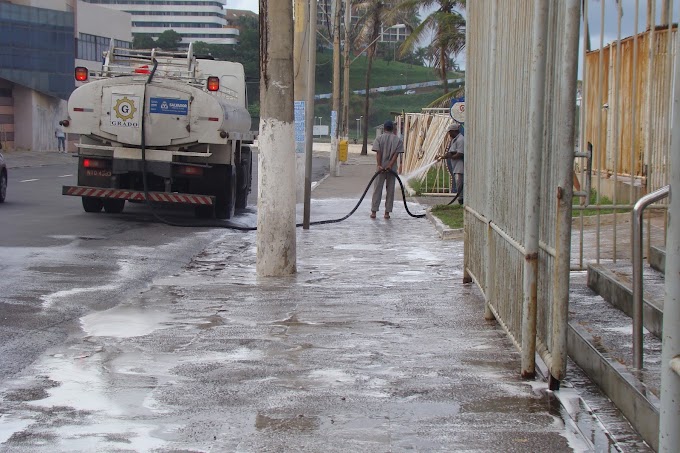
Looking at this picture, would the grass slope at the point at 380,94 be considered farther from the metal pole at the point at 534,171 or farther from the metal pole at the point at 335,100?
the metal pole at the point at 534,171

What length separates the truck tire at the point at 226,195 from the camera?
1770 centimetres

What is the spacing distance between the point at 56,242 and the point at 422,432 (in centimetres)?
947

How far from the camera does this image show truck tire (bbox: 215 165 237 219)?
17703 millimetres

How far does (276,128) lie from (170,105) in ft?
20.0

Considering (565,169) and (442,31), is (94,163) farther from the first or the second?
(442,31)

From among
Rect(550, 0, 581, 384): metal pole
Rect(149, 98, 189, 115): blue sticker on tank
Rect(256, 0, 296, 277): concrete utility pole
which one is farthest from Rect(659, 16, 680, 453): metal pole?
Rect(149, 98, 189, 115): blue sticker on tank

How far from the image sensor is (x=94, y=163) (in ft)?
56.7

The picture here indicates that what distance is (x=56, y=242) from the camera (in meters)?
13.6

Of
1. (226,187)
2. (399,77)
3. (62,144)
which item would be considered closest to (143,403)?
(226,187)

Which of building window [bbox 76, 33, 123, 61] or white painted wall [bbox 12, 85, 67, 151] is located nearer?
white painted wall [bbox 12, 85, 67, 151]

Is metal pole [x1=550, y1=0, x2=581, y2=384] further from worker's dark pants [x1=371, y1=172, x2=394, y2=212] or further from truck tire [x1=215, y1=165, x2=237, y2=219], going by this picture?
worker's dark pants [x1=371, y1=172, x2=394, y2=212]

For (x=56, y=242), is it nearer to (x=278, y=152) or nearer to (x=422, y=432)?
(x=278, y=152)

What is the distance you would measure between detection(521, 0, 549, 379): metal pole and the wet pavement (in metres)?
0.41

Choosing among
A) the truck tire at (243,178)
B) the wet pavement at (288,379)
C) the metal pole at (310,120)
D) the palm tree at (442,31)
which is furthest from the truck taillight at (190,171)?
the palm tree at (442,31)
